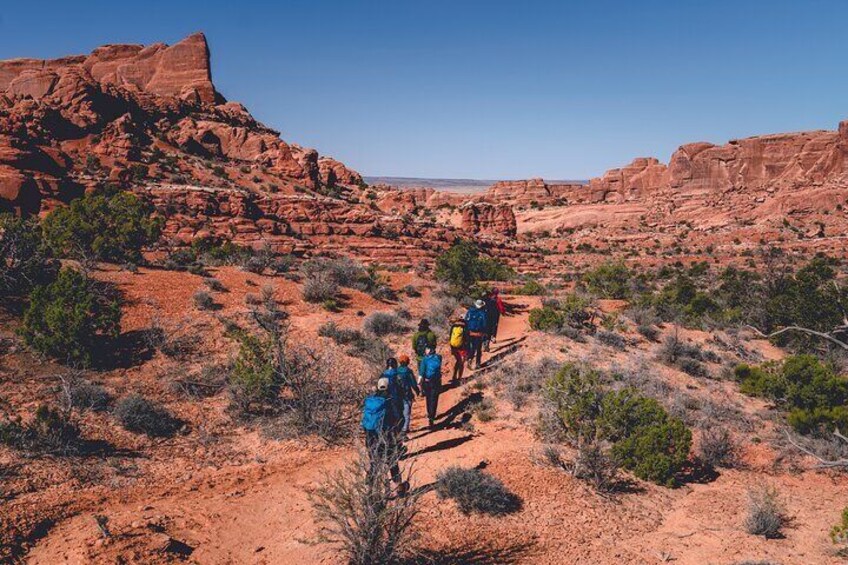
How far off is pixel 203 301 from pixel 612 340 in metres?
12.5

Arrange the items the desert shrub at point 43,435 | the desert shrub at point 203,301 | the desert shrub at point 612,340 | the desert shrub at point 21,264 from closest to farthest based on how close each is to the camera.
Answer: the desert shrub at point 43,435
the desert shrub at point 21,264
the desert shrub at point 203,301
the desert shrub at point 612,340

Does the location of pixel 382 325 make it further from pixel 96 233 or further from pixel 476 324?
pixel 96 233

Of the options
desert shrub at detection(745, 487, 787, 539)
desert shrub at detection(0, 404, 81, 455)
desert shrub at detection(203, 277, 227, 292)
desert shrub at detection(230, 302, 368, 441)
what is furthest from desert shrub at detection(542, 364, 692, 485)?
desert shrub at detection(203, 277, 227, 292)

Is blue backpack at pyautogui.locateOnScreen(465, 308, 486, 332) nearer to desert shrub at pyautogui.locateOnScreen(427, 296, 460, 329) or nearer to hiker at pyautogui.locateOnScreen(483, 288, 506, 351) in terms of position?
hiker at pyautogui.locateOnScreen(483, 288, 506, 351)

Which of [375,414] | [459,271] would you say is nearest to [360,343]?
[375,414]

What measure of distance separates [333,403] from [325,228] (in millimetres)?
25105

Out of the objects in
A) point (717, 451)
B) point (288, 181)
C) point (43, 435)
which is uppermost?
point (288, 181)

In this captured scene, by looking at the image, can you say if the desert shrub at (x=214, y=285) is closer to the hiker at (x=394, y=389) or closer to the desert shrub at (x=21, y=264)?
the desert shrub at (x=21, y=264)

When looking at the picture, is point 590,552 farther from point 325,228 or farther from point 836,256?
point 836,256

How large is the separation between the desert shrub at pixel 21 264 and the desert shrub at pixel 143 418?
263 inches

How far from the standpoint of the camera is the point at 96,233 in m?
17.8

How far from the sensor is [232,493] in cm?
680

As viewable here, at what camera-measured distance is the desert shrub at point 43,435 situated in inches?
275

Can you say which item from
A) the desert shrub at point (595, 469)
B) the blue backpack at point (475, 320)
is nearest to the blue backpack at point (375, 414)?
the desert shrub at point (595, 469)
